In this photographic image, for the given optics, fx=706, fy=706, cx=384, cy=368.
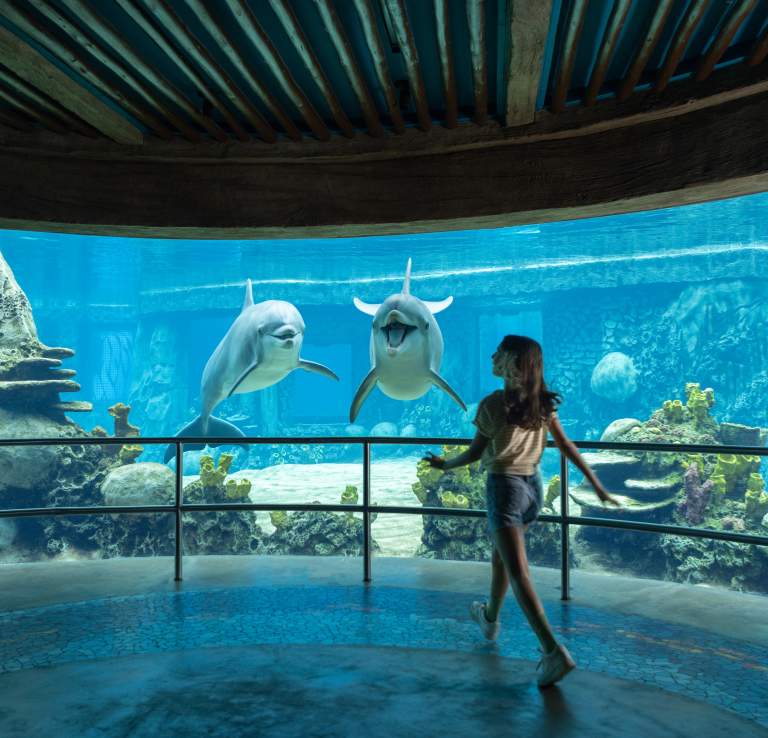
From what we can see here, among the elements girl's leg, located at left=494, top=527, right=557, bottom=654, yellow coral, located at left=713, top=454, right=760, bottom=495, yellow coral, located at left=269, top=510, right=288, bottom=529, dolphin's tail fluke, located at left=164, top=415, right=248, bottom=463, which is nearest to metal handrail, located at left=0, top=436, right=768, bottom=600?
girl's leg, located at left=494, top=527, right=557, bottom=654

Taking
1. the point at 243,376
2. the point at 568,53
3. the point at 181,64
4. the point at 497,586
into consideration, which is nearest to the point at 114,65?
the point at 181,64

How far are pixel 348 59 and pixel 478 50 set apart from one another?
0.73 m

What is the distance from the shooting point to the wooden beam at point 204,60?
11.4 ft

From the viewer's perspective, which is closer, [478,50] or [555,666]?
[555,666]

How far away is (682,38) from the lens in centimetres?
368

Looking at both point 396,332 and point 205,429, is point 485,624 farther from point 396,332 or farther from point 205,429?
point 205,429

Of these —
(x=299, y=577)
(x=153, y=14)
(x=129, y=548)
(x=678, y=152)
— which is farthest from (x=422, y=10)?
(x=129, y=548)

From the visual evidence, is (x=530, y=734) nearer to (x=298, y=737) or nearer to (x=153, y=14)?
(x=298, y=737)

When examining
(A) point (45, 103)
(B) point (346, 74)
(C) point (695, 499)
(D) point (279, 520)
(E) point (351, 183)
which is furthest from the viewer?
(C) point (695, 499)

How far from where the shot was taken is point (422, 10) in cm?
382

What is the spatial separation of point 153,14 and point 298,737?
11.4 ft

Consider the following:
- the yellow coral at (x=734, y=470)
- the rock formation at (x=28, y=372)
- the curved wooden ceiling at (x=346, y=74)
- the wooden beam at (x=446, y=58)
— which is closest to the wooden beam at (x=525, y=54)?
the curved wooden ceiling at (x=346, y=74)

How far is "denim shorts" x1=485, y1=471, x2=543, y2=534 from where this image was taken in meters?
3.68

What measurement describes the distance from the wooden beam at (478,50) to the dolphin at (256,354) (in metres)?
6.33
